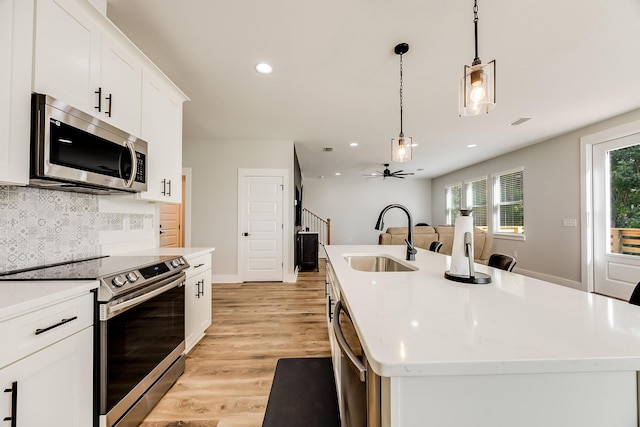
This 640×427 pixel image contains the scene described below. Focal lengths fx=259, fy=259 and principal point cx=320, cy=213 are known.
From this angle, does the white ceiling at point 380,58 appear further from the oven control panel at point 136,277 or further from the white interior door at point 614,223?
the oven control panel at point 136,277

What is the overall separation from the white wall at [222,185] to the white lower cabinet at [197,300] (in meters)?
2.13

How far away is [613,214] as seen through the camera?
369 cm

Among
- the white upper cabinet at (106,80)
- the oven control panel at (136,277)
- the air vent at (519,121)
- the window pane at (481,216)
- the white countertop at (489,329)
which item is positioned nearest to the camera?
the white countertop at (489,329)

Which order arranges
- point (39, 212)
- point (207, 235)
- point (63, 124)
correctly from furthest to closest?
point (207, 235)
point (39, 212)
point (63, 124)

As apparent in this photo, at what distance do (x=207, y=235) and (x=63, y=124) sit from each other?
11.4 ft

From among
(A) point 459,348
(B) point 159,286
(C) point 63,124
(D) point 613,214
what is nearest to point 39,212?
(C) point 63,124

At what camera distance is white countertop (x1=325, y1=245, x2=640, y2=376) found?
0.53m

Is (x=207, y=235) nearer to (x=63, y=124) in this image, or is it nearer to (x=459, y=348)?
(x=63, y=124)

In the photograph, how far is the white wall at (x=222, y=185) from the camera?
4.59 meters

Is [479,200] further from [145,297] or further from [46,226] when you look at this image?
[46,226]

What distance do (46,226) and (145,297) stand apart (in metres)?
0.79

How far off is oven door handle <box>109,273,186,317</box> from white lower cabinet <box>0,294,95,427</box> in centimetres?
9

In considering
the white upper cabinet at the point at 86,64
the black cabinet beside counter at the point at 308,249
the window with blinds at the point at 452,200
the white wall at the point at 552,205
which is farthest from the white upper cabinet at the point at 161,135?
the window with blinds at the point at 452,200

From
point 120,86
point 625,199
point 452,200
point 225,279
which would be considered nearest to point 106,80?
point 120,86
